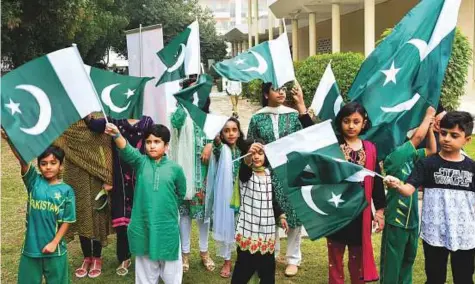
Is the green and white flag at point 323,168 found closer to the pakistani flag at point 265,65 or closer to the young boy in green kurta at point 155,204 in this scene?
the young boy in green kurta at point 155,204

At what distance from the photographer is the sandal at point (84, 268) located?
4438 millimetres

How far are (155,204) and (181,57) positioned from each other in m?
1.55

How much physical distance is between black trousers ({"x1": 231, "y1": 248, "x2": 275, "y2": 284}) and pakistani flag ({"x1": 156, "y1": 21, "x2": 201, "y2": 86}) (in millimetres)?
1653

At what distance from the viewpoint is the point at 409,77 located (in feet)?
12.1

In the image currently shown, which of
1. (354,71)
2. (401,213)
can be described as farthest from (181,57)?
(354,71)

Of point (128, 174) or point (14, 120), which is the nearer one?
point (14, 120)

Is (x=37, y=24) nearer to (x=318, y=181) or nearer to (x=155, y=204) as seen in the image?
(x=155, y=204)

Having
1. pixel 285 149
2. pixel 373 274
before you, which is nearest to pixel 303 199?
pixel 285 149

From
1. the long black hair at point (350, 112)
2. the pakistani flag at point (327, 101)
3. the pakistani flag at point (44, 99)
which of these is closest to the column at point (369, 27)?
the pakistani flag at point (327, 101)

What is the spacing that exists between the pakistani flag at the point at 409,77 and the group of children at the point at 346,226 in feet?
0.36

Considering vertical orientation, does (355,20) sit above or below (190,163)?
above

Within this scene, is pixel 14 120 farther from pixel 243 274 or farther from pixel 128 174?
pixel 243 274

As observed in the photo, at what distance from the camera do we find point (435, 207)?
3354mm

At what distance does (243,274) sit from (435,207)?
135 cm
